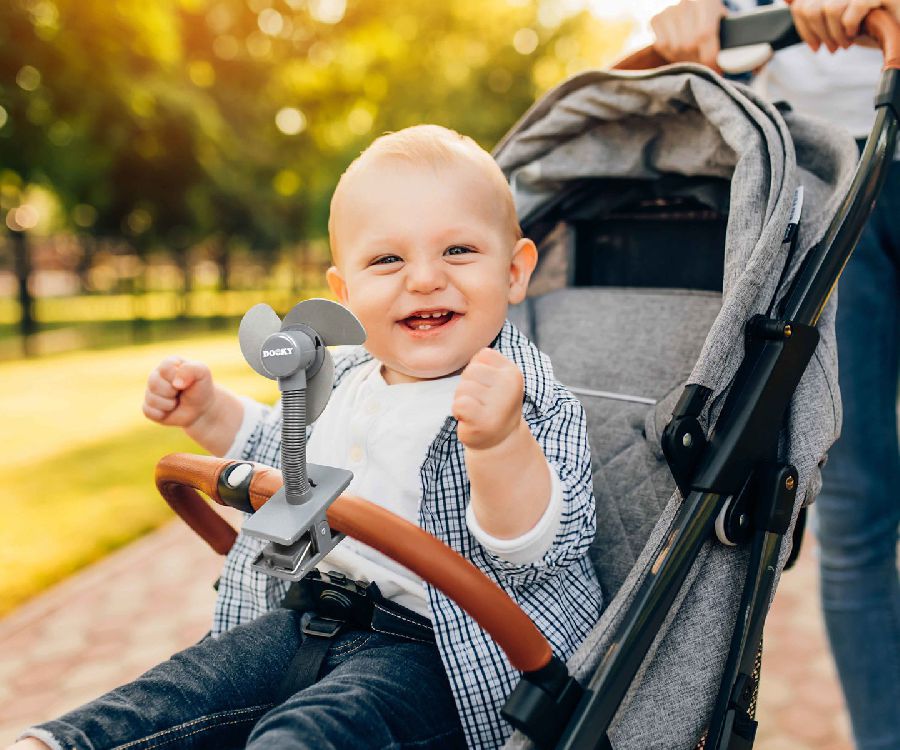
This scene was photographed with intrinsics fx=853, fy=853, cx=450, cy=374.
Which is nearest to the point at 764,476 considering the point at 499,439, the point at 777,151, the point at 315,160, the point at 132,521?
the point at 499,439

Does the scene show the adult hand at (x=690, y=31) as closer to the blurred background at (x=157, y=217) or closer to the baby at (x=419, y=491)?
Answer: the baby at (x=419, y=491)

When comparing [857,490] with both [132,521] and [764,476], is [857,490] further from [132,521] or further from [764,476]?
[132,521]

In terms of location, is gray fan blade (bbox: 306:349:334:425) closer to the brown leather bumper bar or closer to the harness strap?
the brown leather bumper bar

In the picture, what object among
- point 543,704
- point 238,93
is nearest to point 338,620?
point 543,704

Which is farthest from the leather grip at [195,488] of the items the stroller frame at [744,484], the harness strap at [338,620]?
the stroller frame at [744,484]

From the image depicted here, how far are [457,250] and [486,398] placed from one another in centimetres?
40

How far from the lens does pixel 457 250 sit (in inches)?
56.9

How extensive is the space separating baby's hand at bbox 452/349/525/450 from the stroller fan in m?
0.17

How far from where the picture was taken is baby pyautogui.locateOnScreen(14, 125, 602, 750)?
1.20 m

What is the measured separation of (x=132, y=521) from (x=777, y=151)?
3624mm

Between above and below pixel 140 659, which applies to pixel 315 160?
above

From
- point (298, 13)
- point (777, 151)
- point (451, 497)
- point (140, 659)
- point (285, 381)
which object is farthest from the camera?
point (298, 13)

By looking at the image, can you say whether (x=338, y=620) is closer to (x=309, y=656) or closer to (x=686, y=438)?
(x=309, y=656)

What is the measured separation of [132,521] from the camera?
421 cm
